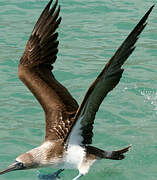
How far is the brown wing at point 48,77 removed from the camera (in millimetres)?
7484

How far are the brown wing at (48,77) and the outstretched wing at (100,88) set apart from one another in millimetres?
397

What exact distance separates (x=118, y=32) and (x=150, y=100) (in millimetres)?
2733

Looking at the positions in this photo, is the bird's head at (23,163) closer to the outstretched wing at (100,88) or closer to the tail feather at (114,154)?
the outstretched wing at (100,88)

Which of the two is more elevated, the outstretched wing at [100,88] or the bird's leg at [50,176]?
the outstretched wing at [100,88]

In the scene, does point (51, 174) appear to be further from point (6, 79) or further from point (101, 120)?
point (6, 79)

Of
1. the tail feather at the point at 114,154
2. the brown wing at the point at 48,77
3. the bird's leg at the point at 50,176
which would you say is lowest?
the bird's leg at the point at 50,176

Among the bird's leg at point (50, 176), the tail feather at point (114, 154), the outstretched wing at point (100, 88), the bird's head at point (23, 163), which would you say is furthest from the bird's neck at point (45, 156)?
the tail feather at point (114, 154)

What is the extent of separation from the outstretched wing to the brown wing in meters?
0.40

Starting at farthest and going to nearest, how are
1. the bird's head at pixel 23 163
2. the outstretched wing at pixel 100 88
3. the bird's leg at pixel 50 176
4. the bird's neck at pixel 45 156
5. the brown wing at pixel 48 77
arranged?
the brown wing at pixel 48 77 → the bird's leg at pixel 50 176 → the bird's neck at pixel 45 156 → the bird's head at pixel 23 163 → the outstretched wing at pixel 100 88

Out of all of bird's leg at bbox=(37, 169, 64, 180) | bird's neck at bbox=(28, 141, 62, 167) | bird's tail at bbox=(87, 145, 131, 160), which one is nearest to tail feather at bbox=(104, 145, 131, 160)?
bird's tail at bbox=(87, 145, 131, 160)

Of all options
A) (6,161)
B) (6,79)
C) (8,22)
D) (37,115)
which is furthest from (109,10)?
(6,161)

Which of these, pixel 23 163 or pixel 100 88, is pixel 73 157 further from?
pixel 100 88

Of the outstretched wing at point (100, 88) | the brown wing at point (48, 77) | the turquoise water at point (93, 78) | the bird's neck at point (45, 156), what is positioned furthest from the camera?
the turquoise water at point (93, 78)

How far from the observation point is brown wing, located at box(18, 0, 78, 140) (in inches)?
295
